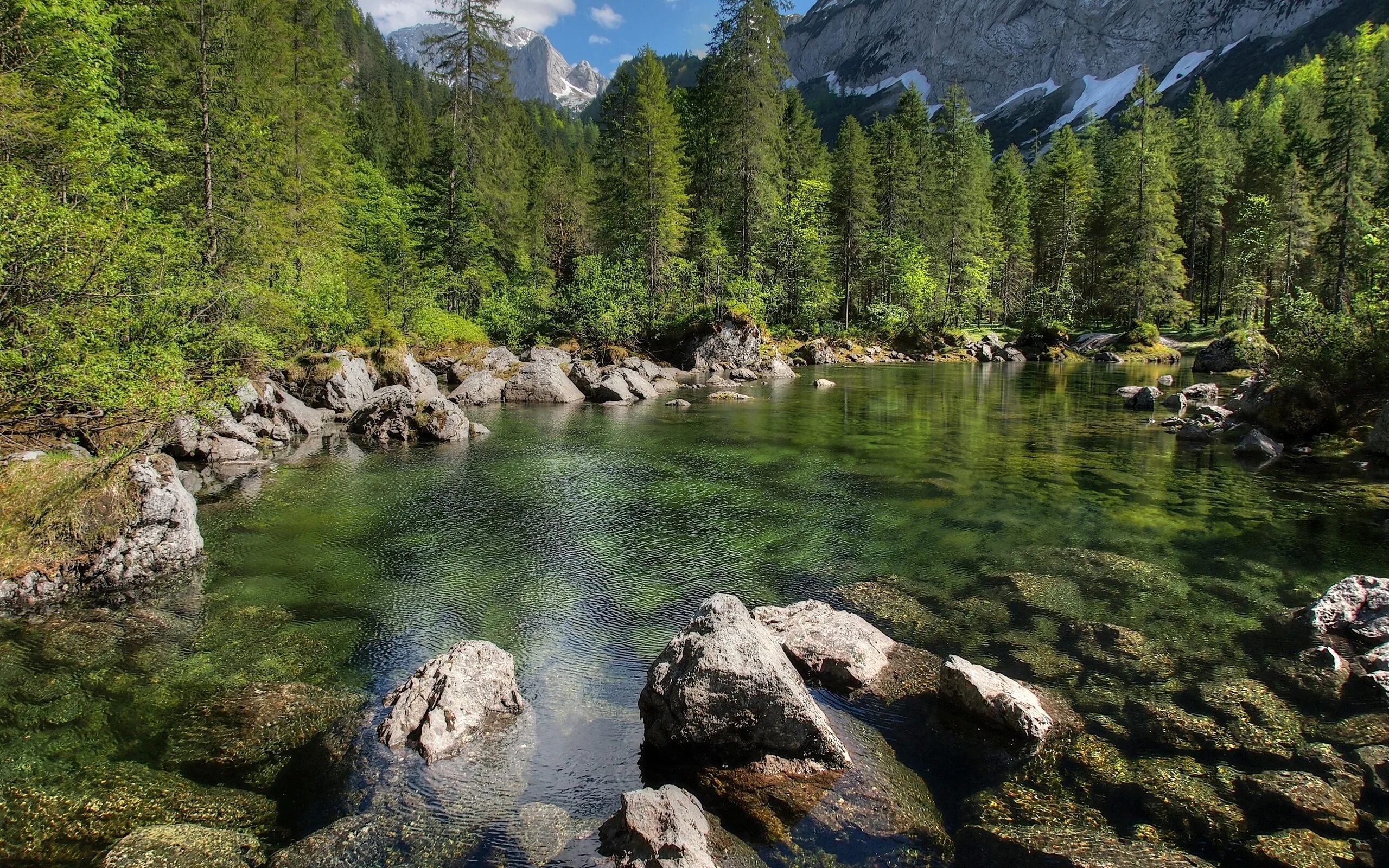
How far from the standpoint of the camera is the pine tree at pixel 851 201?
5866 centimetres

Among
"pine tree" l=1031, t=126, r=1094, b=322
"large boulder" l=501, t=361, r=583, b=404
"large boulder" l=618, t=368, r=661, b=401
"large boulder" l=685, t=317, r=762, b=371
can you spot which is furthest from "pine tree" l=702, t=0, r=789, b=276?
"pine tree" l=1031, t=126, r=1094, b=322

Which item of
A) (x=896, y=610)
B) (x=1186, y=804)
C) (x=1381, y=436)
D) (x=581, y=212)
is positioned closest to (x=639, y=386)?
(x=896, y=610)

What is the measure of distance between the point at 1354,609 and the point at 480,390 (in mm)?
31202

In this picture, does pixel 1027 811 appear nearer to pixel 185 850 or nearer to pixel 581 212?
pixel 185 850

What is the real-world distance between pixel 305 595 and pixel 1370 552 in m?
18.2

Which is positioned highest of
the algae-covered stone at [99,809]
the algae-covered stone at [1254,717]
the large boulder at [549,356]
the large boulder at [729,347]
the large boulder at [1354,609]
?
the large boulder at [729,347]

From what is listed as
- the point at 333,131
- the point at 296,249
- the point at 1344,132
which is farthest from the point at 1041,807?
the point at 1344,132

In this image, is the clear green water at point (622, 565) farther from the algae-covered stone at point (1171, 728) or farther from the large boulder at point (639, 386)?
the large boulder at point (639, 386)

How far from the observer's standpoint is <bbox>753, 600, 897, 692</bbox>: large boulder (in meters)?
7.94

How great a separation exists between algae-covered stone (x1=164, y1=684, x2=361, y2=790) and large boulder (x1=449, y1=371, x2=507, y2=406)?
997 inches

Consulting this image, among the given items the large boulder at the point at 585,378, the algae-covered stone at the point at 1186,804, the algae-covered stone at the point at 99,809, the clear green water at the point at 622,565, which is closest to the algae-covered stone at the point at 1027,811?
the clear green water at the point at 622,565

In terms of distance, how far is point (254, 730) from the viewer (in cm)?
688

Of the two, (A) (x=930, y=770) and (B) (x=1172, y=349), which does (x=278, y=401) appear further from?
(B) (x=1172, y=349)

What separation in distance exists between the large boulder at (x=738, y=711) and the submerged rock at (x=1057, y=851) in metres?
1.35
